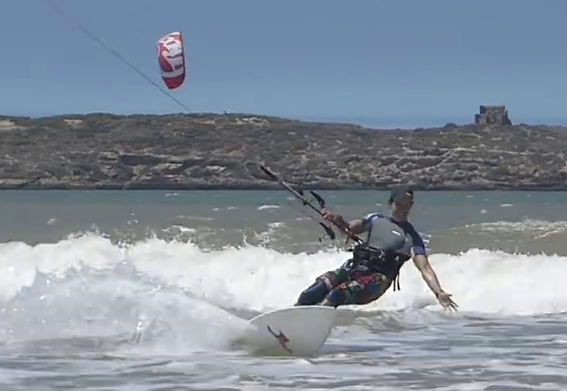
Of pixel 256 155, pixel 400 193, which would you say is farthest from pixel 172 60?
pixel 256 155

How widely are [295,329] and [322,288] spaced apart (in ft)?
1.90

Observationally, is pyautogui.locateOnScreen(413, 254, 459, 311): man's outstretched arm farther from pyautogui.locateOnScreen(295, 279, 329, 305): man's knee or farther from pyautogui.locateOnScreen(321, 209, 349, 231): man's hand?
pyautogui.locateOnScreen(295, 279, 329, 305): man's knee

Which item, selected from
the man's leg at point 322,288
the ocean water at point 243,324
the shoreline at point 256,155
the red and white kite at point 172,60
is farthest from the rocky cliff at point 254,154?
the man's leg at point 322,288

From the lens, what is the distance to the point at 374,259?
34.0 ft

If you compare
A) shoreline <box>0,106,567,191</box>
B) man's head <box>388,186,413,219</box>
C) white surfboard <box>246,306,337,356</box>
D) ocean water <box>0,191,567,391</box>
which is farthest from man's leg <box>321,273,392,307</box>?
shoreline <box>0,106,567,191</box>

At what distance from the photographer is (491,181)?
283 feet

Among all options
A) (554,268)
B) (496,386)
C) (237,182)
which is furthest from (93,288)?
(237,182)

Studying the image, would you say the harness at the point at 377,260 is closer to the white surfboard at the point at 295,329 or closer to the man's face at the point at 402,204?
the man's face at the point at 402,204

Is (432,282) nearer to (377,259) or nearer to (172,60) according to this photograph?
(377,259)

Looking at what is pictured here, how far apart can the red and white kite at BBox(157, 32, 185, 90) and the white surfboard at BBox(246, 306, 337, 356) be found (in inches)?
266

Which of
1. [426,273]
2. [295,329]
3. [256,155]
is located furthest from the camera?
[256,155]

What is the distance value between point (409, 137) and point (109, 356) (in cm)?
8433

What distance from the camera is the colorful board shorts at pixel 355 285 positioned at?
10.3 m

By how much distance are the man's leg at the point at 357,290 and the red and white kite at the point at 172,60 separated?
6.48 metres
